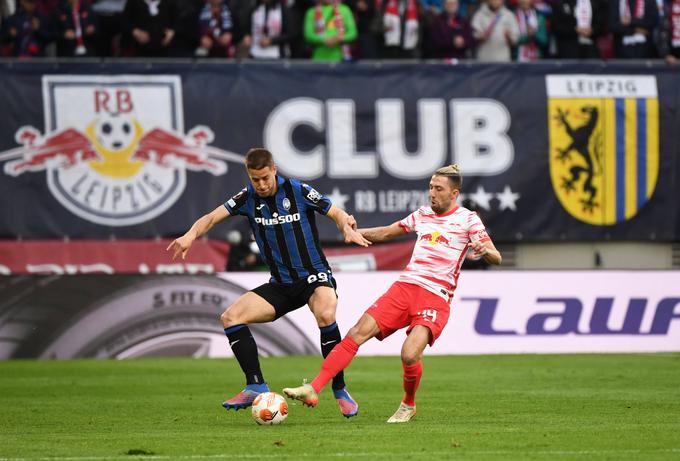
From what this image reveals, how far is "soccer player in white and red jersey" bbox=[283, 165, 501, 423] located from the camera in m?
9.62

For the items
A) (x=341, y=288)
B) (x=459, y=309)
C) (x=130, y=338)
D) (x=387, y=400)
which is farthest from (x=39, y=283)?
(x=387, y=400)

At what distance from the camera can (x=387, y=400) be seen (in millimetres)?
12000

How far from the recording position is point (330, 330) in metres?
10.3

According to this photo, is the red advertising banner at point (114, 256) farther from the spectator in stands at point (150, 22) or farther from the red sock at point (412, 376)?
the red sock at point (412, 376)

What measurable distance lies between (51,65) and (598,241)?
10.1 metres

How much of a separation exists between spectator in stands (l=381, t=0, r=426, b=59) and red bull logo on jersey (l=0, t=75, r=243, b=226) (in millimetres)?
3765

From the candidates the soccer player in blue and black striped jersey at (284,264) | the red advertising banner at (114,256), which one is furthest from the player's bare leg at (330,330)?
the red advertising banner at (114,256)

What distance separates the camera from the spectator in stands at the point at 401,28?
22.2 m

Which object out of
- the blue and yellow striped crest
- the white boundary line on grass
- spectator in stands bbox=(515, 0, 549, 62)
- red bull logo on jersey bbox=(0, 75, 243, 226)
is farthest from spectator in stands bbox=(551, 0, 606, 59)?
the white boundary line on grass

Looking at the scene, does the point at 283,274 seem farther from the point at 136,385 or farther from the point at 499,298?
the point at 499,298

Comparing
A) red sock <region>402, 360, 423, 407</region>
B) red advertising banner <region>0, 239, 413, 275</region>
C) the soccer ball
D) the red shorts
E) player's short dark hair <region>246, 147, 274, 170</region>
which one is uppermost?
player's short dark hair <region>246, 147, 274, 170</region>

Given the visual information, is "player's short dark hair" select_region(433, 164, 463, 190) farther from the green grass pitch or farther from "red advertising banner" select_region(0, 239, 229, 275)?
"red advertising banner" select_region(0, 239, 229, 275)

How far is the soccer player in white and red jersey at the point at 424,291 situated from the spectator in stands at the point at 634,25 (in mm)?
13763

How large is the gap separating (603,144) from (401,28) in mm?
4187
